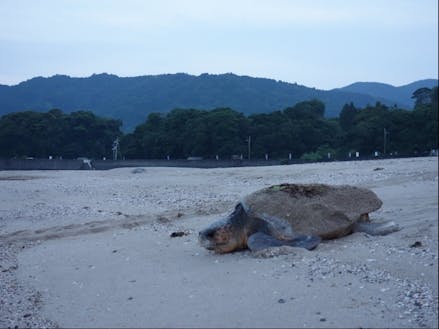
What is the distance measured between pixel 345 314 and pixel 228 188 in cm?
1384

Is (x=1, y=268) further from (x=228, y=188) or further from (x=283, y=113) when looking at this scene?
(x=283, y=113)

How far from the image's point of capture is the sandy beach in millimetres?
5504

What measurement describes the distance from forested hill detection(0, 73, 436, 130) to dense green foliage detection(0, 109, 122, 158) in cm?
4199

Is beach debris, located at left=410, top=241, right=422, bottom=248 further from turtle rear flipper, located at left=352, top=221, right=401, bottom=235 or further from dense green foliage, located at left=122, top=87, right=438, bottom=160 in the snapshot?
dense green foliage, located at left=122, top=87, right=438, bottom=160

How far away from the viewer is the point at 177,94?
136125 millimetres

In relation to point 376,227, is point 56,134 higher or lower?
higher

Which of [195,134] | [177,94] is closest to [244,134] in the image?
[195,134]

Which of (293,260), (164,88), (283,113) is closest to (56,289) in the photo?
(293,260)

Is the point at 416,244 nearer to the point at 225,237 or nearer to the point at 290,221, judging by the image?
the point at 290,221

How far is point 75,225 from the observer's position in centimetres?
1430

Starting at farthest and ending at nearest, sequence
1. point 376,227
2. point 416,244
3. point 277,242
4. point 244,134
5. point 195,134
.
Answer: point 195,134
point 244,134
point 376,227
point 277,242
point 416,244

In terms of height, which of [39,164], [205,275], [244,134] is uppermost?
[244,134]

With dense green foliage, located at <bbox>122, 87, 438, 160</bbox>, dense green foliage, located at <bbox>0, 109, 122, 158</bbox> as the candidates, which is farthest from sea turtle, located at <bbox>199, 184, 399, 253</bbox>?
dense green foliage, located at <bbox>0, 109, 122, 158</bbox>

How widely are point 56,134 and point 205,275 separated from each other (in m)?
58.3
